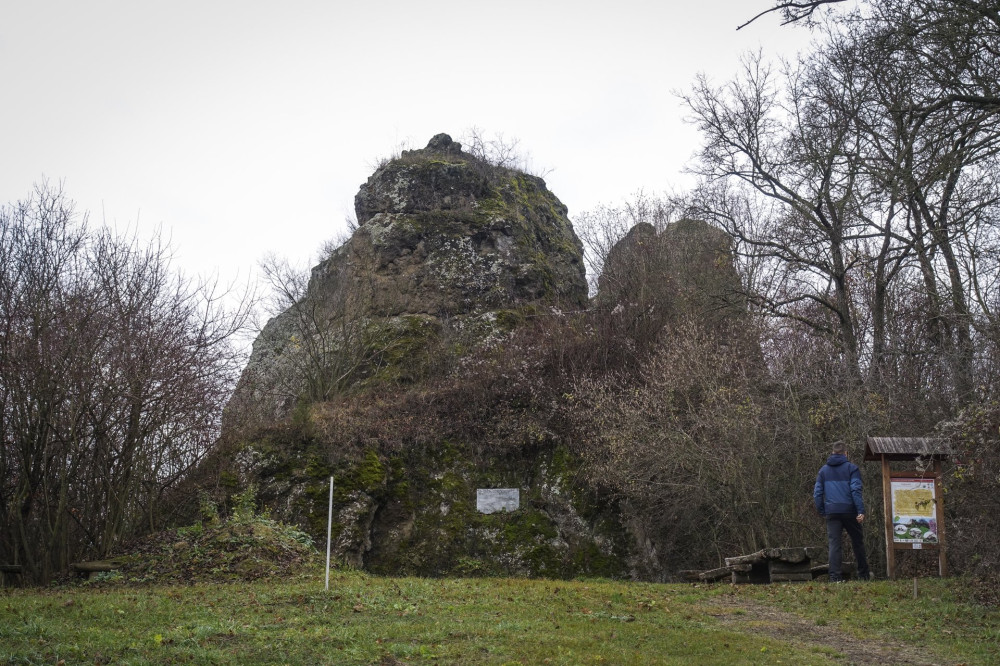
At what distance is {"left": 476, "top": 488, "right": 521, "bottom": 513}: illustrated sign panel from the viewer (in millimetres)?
17891

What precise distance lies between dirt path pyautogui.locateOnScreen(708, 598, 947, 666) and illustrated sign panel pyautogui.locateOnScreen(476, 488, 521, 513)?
7.69 meters

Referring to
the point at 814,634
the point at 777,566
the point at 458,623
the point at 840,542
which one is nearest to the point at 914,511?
the point at 840,542

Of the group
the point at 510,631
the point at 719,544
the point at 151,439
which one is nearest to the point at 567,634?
the point at 510,631

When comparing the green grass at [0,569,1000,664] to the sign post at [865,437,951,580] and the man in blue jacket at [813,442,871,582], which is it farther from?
the man in blue jacket at [813,442,871,582]

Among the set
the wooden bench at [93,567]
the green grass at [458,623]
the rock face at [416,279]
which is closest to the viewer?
the green grass at [458,623]

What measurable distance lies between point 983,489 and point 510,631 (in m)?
7.56

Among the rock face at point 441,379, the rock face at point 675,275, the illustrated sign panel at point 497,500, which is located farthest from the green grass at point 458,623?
the rock face at point 675,275

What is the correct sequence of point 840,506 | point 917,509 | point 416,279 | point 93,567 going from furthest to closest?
point 416,279
point 93,567
point 840,506
point 917,509

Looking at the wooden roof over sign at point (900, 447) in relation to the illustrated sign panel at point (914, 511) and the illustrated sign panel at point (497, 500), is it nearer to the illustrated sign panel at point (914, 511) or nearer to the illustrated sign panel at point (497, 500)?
the illustrated sign panel at point (914, 511)

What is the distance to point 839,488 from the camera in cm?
1230

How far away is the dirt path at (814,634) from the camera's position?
7.29 metres

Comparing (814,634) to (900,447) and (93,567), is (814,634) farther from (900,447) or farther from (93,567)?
(93,567)

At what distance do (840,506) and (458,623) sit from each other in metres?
6.96

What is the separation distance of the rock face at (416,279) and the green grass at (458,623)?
33.4 ft
